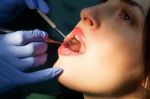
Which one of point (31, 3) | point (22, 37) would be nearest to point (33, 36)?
point (22, 37)

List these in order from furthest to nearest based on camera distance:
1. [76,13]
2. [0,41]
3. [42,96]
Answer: [76,13]
[42,96]
[0,41]

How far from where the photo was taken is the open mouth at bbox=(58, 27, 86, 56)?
132cm

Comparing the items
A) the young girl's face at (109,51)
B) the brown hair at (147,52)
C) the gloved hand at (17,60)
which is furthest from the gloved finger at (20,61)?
the brown hair at (147,52)

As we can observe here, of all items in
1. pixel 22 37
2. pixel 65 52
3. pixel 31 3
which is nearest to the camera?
pixel 22 37

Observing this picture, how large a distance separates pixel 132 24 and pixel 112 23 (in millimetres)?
81

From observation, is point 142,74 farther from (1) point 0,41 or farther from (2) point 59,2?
(2) point 59,2

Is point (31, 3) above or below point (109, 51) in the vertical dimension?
above

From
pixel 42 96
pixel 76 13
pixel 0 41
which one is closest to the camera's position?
pixel 0 41

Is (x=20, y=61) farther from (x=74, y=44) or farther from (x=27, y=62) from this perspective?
(x=74, y=44)

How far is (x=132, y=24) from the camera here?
4.27ft

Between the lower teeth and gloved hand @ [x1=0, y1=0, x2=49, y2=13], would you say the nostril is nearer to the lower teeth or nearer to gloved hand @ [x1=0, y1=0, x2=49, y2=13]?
the lower teeth

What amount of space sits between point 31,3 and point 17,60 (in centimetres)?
36

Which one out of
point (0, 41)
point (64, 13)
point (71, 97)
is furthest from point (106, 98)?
point (64, 13)

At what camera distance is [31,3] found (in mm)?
1504
